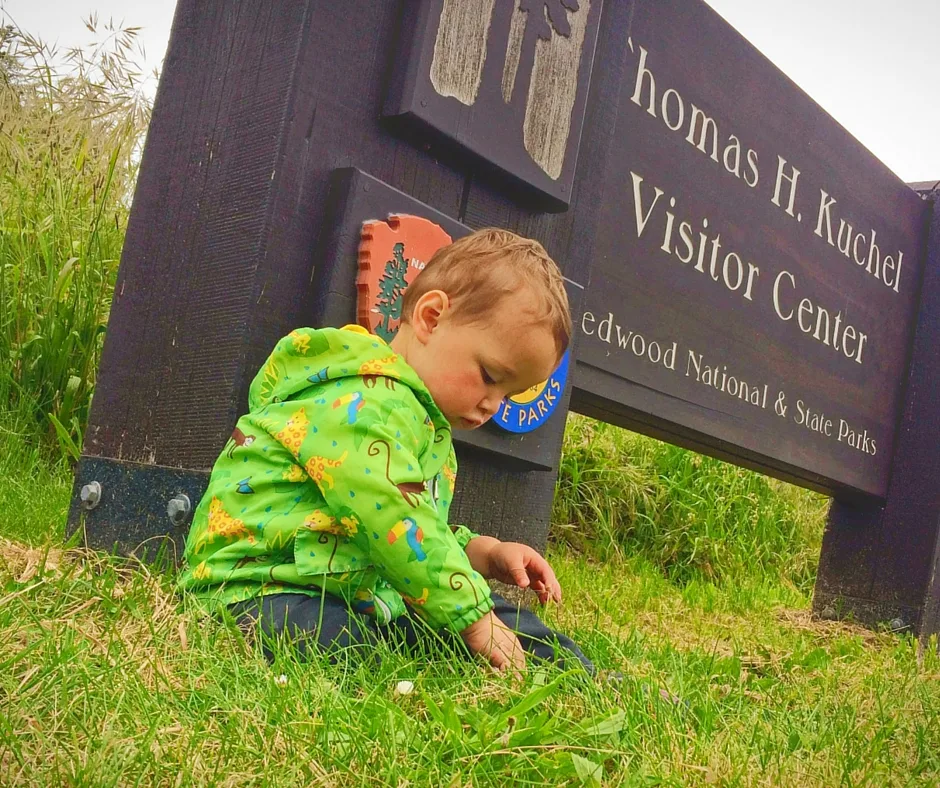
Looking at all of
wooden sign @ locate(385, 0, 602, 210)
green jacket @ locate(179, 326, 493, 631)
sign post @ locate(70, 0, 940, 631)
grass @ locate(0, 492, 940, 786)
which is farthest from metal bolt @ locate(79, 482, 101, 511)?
wooden sign @ locate(385, 0, 602, 210)

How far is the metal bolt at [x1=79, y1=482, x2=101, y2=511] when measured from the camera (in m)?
2.26

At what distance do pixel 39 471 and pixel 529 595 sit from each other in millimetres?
1607

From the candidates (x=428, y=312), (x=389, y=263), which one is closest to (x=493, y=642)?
(x=428, y=312)

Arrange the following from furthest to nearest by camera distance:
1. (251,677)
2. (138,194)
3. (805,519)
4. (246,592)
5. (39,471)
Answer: (805,519) < (39,471) < (138,194) < (246,592) < (251,677)

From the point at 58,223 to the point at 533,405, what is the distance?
96.8 inches

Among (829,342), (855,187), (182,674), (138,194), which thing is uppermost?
(855,187)

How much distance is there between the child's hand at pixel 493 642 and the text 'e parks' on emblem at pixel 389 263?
655 mm

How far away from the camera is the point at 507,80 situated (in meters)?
2.50

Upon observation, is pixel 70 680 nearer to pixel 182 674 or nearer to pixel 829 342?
pixel 182 674

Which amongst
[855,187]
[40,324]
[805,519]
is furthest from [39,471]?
[805,519]

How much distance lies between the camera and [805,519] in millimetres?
6582

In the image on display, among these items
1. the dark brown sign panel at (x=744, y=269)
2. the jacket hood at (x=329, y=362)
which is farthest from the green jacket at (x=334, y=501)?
the dark brown sign panel at (x=744, y=269)

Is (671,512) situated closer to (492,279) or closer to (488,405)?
(488,405)

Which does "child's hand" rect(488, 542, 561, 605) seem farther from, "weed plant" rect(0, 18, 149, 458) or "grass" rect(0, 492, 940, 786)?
"weed plant" rect(0, 18, 149, 458)
